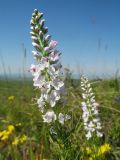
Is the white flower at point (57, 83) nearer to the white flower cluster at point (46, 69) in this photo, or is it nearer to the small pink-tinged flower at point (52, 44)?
the white flower cluster at point (46, 69)

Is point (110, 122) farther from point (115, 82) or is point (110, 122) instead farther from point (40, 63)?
point (40, 63)

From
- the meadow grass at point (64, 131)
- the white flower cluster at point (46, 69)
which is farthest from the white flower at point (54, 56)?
the meadow grass at point (64, 131)

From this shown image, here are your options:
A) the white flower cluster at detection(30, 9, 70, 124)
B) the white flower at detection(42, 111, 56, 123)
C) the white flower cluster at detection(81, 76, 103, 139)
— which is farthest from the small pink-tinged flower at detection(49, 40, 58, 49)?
the white flower cluster at detection(81, 76, 103, 139)

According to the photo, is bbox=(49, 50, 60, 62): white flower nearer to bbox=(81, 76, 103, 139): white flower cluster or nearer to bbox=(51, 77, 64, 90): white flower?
bbox=(51, 77, 64, 90): white flower

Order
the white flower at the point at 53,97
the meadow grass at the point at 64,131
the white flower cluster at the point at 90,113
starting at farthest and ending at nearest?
the white flower cluster at the point at 90,113 < the meadow grass at the point at 64,131 < the white flower at the point at 53,97

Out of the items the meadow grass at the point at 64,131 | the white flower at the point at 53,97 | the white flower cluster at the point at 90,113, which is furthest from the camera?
the white flower cluster at the point at 90,113

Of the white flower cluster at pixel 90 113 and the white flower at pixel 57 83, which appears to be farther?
the white flower cluster at pixel 90 113

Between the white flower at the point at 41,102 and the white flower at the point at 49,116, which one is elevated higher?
the white flower at the point at 41,102
